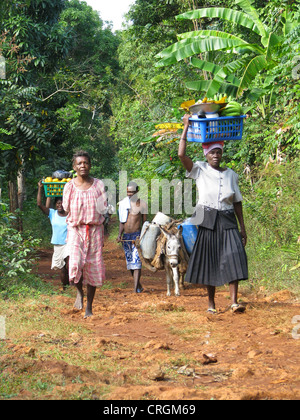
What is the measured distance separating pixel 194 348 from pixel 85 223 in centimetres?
232

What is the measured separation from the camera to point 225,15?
10.7 meters

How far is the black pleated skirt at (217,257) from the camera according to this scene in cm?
684

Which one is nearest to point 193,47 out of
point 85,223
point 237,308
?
point 85,223

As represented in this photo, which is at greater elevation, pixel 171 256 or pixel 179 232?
pixel 179 232

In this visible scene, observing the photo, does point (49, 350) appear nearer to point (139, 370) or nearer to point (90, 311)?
point (139, 370)

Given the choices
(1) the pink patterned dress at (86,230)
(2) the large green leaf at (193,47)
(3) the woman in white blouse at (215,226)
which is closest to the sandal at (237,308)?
(3) the woman in white blouse at (215,226)

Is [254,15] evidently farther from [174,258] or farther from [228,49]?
[174,258]

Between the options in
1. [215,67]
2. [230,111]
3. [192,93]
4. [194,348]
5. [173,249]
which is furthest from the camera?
[192,93]

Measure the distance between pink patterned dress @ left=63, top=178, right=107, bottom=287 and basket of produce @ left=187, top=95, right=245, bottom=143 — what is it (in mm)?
1361

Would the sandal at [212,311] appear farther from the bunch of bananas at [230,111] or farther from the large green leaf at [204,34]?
the large green leaf at [204,34]

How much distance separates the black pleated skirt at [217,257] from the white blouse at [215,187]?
201mm
